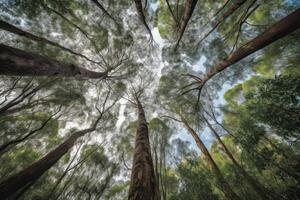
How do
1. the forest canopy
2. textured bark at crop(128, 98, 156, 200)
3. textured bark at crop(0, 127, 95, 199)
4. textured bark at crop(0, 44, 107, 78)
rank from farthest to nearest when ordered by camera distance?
the forest canopy < textured bark at crop(0, 127, 95, 199) < textured bark at crop(0, 44, 107, 78) < textured bark at crop(128, 98, 156, 200)

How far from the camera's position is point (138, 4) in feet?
15.3

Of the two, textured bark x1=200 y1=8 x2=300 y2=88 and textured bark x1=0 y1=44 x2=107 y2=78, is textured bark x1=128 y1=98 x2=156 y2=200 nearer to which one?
textured bark x1=0 y1=44 x2=107 y2=78

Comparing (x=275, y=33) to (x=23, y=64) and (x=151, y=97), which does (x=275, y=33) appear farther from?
(x=151, y=97)

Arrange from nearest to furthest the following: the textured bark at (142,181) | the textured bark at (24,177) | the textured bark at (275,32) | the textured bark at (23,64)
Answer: the textured bark at (142,181), the textured bark at (275,32), the textured bark at (23,64), the textured bark at (24,177)

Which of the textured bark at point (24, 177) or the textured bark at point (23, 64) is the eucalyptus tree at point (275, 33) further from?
the textured bark at point (24, 177)

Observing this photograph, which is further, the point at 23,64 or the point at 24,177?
the point at 24,177

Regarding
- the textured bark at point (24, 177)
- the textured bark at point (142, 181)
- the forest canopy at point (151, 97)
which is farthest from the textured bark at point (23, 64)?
the textured bark at point (142, 181)

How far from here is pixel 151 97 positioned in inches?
399

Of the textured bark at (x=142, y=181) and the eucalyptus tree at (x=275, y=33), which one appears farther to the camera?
the eucalyptus tree at (x=275, y=33)

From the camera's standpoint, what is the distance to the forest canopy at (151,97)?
5270mm

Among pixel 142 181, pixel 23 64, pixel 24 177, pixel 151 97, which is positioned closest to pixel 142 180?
pixel 142 181

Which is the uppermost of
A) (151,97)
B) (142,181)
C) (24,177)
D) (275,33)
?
(151,97)

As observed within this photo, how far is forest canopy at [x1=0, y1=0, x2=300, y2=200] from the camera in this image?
527cm

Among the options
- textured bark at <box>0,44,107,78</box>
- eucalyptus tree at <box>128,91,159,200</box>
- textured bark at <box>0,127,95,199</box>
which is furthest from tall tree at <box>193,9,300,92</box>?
textured bark at <box>0,127,95,199</box>
